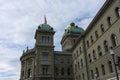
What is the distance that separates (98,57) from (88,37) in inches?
306

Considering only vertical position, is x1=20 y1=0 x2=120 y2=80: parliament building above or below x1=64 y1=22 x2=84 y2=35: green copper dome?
below

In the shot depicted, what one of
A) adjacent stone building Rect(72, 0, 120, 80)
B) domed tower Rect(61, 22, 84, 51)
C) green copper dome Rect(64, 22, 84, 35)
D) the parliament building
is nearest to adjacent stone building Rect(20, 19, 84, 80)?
the parliament building

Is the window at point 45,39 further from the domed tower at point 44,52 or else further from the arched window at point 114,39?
the arched window at point 114,39

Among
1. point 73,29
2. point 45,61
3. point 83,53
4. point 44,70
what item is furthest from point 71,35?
point 83,53

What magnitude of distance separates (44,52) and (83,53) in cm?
2081

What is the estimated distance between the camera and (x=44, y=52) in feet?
199

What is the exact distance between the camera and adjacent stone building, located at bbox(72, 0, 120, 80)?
28328mm

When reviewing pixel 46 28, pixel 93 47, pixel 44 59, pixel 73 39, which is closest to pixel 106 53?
pixel 93 47

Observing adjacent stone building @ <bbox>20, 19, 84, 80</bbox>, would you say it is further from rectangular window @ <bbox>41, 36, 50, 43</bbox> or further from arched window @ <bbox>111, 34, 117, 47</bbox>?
arched window @ <bbox>111, 34, 117, 47</bbox>

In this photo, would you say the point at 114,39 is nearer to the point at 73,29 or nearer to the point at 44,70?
the point at 44,70

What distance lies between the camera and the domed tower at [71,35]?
75456 millimetres

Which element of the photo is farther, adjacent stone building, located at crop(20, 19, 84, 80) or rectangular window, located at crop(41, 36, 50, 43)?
rectangular window, located at crop(41, 36, 50, 43)

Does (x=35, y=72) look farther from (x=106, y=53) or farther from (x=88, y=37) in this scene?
(x=106, y=53)

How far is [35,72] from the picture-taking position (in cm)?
5756
